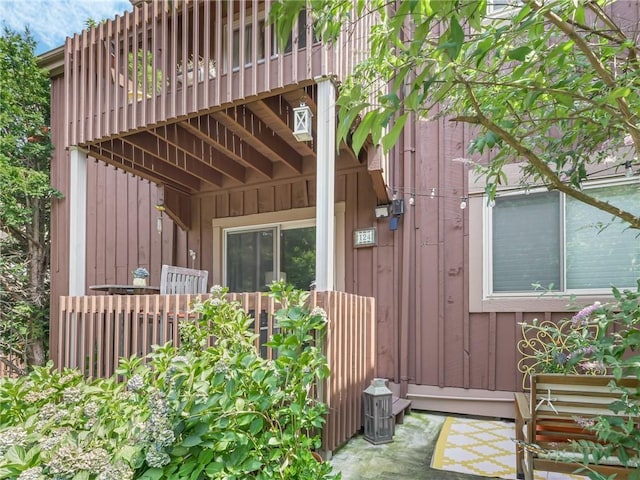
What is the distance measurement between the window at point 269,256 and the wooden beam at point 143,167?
831 millimetres

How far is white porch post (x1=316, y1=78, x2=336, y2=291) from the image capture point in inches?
107

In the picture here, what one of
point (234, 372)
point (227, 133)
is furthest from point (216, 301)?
point (227, 133)

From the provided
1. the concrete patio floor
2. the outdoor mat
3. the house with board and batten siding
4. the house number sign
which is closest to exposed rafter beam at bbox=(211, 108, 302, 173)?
the house with board and batten siding

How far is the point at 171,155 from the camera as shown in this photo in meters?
4.21

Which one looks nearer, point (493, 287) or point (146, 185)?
point (493, 287)

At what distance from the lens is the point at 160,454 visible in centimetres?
133

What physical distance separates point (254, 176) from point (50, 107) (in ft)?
10.9

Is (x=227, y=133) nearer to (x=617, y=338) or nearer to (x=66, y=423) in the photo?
(x=66, y=423)

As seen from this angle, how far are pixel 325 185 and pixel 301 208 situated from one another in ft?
5.92

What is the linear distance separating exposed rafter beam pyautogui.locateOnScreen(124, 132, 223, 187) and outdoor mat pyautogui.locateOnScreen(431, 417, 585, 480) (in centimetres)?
369

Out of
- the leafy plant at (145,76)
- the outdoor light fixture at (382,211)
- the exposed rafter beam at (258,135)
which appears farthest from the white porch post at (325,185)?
the leafy plant at (145,76)

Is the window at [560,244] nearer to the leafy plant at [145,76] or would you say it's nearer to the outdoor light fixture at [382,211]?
the outdoor light fixture at [382,211]

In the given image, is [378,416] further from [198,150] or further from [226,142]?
[198,150]

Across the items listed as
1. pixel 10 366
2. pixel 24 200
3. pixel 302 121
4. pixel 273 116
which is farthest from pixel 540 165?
pixel 10 366
